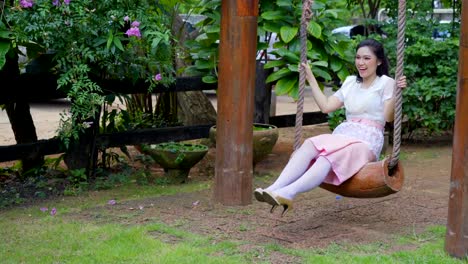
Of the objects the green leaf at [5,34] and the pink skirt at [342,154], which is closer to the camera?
the pink skirt at [342,154]

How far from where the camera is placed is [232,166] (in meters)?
6.78

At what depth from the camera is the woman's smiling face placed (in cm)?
604

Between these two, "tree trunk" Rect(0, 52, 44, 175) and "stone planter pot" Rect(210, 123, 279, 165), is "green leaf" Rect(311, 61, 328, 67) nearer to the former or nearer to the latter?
"stone planter pot" Rect(210, 123, 279, 165)

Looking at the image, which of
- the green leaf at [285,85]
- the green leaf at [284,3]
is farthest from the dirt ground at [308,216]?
the green leaf at [284,3]

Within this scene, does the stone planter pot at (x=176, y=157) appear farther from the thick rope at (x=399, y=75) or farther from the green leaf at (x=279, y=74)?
the thick rope at (x=399, y=75)

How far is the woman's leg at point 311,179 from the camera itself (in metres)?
5.53

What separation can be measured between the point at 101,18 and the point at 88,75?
0.78m

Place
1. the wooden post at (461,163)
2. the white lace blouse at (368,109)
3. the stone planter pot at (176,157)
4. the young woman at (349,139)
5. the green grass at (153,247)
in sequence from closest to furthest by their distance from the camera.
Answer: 1. the wooden post at (461,163)
2. the green grass at (153,247)
3. the young woman at (349,139)
4. the white lace blouse at (368,109)
5. the stone planter pot at (176,157)

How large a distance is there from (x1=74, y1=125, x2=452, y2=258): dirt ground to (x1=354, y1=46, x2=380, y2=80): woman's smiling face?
119 cm

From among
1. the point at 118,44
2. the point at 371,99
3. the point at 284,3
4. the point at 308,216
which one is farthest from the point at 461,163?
the point at 284,3

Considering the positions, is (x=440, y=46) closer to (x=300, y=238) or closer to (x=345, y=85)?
(x=345, y=85)

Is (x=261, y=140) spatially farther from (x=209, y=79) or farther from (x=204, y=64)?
(x=204, y=64)

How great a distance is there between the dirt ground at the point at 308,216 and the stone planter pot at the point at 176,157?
0.52 metres

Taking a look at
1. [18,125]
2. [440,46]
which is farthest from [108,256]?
[440,46]
